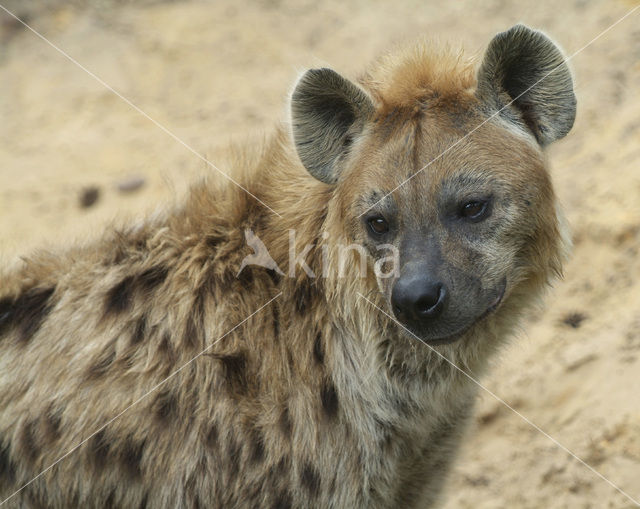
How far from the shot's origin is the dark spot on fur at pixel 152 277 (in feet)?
7.93

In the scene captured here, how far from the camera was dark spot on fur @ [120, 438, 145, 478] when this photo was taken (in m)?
2.31

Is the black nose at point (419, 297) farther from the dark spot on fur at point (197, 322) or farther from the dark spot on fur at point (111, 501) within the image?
the dark spot on fur at point (111, 501)

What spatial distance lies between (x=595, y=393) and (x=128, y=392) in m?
1.72

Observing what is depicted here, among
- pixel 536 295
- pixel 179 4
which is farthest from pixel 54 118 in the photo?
pixel 536 295

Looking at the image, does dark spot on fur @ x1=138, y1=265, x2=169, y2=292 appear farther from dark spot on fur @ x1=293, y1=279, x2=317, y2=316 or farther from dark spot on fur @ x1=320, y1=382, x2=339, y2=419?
dark spot on fur @ x1=320, y1=382, x2=339, y2=419

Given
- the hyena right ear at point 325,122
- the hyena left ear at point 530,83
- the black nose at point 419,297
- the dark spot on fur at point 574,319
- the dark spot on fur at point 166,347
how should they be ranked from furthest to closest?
the dark spot on fur at point 574,319
the dark spot on fur at point 166,347
the hyena right ear at point 325,122
the hyena left ear at point 530,83
the black nose at point 419,297

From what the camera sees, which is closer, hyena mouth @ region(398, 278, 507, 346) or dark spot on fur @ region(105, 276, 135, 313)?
hyena mouth @ region(398, 278, 507, 346)

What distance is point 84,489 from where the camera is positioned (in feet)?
7.65

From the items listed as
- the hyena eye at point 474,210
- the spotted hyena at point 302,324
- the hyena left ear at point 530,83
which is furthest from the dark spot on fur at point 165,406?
the hyena left ear at point 530,83

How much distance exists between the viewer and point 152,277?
7.94 ft

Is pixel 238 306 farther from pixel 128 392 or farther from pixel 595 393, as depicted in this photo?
pixel 595 393

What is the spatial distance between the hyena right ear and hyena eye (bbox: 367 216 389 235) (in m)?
0.21

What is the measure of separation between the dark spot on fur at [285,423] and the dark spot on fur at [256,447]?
6 centimetres

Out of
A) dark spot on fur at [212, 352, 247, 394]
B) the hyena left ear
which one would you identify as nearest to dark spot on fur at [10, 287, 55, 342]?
dark spot on fur at [212, 352, 247, 394]
